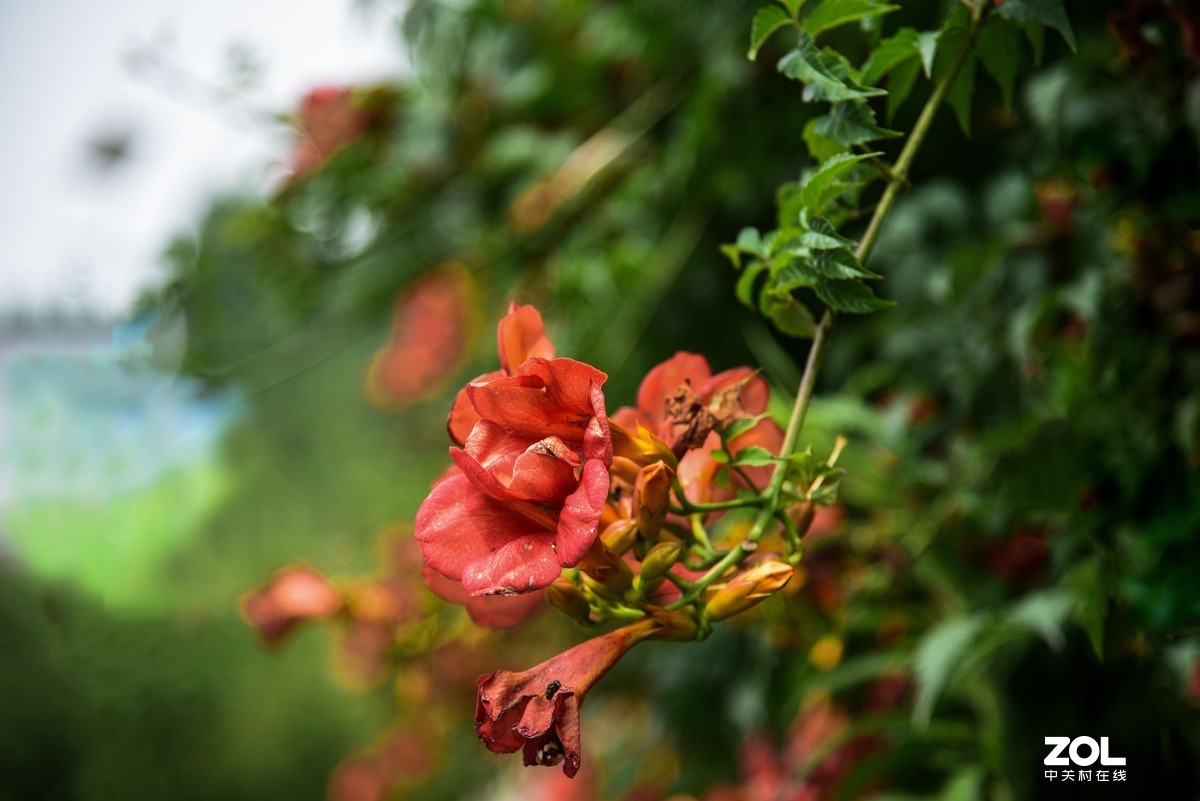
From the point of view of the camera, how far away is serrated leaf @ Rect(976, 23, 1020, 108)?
1.05 ft

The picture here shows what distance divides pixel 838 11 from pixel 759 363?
1.46ft

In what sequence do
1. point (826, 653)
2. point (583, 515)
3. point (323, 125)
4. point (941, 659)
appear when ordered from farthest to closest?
point (323, 125) < point (826, 653) < point (941, 659) < point (583, 515)

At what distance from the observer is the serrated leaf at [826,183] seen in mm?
281

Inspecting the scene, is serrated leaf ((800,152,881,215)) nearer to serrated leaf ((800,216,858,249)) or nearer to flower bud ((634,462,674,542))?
serrated leaf ((800,216,858,249))

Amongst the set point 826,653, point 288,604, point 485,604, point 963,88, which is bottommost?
point 826,653

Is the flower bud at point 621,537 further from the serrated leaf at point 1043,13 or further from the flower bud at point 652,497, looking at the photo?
the serrated leaf at point 1043,13

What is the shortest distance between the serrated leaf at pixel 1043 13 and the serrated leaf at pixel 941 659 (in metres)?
0.32

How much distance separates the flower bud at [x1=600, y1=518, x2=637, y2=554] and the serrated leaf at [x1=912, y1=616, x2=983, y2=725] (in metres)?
0.27

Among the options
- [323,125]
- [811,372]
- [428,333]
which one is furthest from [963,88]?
[428,333]

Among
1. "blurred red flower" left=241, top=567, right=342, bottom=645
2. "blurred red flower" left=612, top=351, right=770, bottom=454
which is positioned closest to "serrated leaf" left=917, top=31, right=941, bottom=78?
"blurred red flower" left=612, top=351, right=770, bottom=454

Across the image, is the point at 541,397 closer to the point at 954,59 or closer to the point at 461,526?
the point at 461,526

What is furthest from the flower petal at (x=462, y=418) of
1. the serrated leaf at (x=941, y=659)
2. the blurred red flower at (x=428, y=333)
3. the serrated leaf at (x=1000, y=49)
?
the blurred red flower at (x=428, y=333)

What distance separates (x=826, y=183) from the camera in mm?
287

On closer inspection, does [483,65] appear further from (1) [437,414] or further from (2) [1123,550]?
(2) [1123,550]
